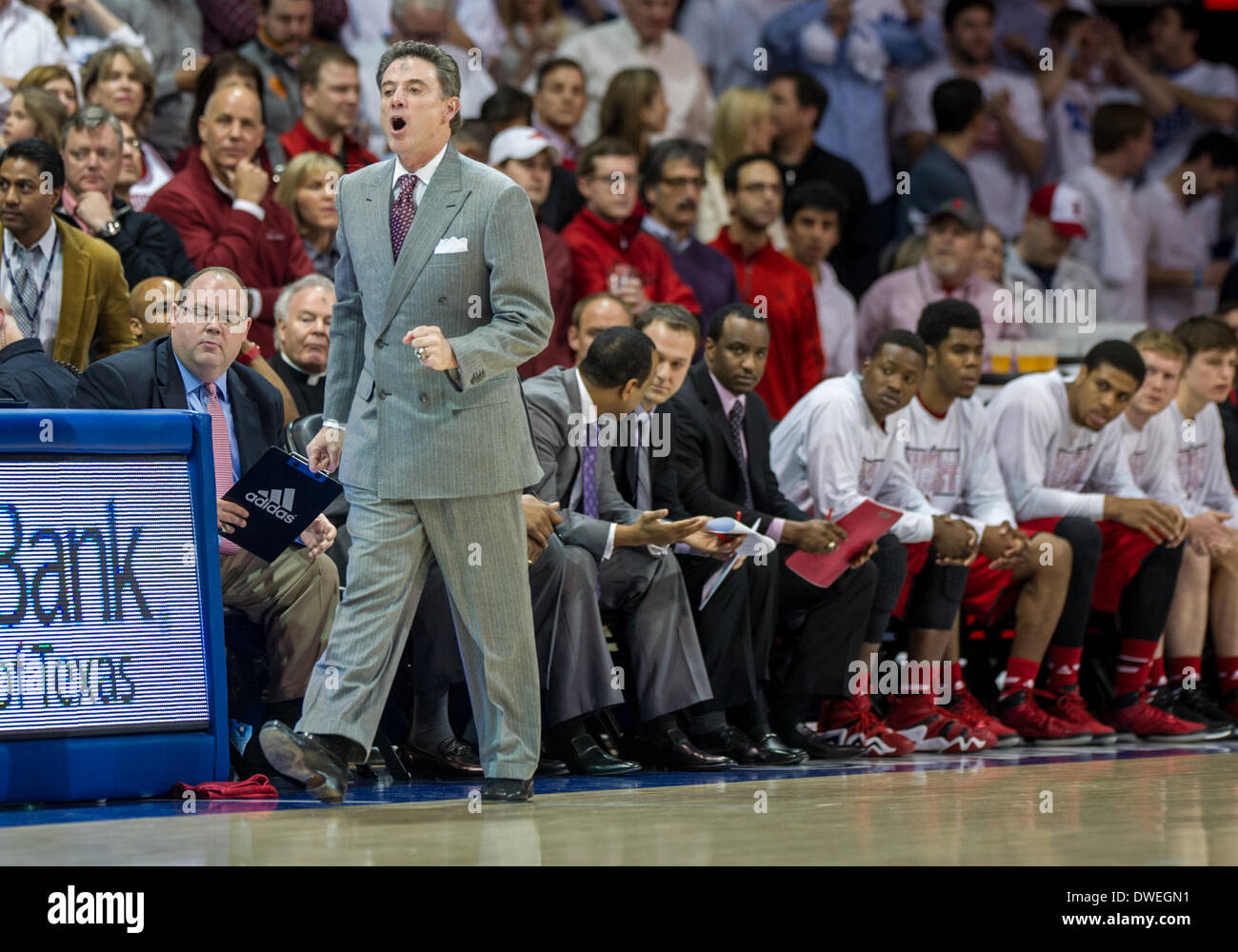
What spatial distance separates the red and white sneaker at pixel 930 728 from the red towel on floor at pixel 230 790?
2812 millimetres

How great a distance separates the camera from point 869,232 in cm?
1014

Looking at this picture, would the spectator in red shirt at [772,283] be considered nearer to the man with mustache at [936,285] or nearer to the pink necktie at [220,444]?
the man with mustache at [936,285]

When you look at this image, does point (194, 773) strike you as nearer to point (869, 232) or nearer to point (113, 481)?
→ point (113, 481)

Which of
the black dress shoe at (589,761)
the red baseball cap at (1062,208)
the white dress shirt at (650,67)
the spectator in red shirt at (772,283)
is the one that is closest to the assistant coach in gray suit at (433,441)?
the black dress shoe at (589,761)

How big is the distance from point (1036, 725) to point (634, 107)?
369cm

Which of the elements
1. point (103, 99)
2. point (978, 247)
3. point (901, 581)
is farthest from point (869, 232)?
point (103, 99)

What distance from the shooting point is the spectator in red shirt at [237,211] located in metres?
7.18

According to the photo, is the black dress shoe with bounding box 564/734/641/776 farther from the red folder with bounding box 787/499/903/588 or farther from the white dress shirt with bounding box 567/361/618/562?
the red folder with bounding box 787/499/903/588

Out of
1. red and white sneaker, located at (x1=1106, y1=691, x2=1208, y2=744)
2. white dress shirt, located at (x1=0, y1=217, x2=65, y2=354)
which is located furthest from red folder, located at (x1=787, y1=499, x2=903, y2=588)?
white dress shirt, located at (x1=0, y1=217, x2=65, y2=354)

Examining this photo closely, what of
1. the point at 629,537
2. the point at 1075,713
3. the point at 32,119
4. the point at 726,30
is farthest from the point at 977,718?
the point at 726,30

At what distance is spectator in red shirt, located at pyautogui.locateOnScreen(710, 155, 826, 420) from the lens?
8625 mm

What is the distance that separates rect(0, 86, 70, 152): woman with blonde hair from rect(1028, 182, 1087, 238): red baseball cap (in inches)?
224

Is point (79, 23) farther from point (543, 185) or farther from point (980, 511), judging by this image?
point (980, 511)

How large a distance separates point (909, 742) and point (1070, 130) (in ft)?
20.2
